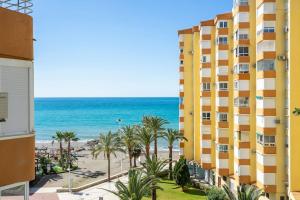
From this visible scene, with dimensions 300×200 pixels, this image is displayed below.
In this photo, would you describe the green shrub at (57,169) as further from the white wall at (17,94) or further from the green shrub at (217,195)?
the white wall at (17,94)

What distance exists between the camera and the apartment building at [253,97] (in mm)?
39344

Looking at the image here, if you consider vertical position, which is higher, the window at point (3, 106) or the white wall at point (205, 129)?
the window at point (3, 106)

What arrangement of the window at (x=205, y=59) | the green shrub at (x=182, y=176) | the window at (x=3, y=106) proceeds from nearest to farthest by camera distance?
the window at (x=3, y=106) → the green shrub at (x=182, y=176) → the window at (x=205, y=59)

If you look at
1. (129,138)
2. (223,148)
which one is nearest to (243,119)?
(223,148)

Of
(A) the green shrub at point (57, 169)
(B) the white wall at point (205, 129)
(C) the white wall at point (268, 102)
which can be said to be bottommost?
(A) the green shrub at point (57, 169)

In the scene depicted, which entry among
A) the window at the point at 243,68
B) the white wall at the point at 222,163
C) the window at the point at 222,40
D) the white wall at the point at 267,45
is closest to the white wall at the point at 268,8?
the white wall at the point at 267,45

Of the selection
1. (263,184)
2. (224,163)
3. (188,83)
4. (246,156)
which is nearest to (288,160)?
(263,184)

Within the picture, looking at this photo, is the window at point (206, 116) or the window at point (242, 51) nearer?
the window at point (242, 51)

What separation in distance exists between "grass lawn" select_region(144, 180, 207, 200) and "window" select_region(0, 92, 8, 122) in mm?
41319

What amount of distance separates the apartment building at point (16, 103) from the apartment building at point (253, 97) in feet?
106

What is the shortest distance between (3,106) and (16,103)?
47cm

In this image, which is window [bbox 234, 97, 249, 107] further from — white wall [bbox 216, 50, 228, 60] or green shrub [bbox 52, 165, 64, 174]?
green shrub [bbox 52, 165, 64, 174]

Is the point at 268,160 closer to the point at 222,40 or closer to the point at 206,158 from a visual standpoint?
the point at 206,158

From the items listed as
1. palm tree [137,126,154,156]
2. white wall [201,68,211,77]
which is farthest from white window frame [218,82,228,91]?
palm tree [137,126,154,156]
